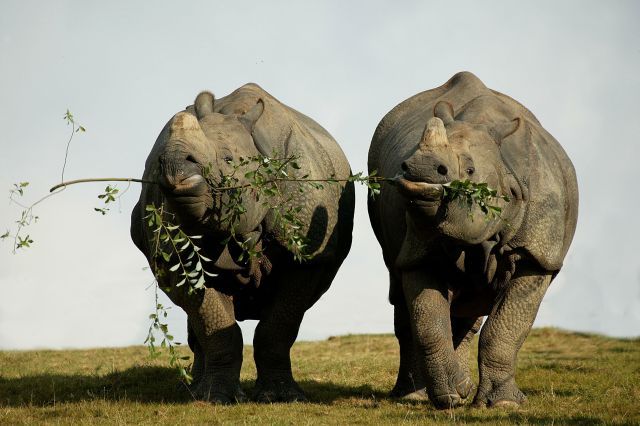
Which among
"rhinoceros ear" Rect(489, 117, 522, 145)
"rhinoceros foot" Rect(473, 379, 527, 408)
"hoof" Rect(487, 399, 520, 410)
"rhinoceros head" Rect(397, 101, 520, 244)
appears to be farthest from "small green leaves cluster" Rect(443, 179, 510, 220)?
"hoof" Rect(487, 399, 520, 410)

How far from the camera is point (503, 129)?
39.4 ft

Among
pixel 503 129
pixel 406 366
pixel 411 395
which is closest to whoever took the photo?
pixel 503 129

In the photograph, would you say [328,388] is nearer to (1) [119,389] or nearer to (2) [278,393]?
(2) [278,393]

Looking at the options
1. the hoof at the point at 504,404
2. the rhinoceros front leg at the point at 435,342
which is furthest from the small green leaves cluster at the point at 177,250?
the hoof at the point at 504,404

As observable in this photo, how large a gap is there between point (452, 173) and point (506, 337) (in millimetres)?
1999

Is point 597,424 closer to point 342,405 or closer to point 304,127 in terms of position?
point 342,405

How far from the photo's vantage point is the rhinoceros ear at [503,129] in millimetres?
11898

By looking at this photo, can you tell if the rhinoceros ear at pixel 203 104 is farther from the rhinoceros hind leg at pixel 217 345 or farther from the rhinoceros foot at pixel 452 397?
the rhinoceros foot at pixel 452 397

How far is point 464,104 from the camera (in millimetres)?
13094

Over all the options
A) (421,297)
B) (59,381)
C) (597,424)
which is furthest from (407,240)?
(59,381)

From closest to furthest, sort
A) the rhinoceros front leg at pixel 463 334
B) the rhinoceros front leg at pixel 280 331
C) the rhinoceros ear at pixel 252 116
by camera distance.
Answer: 1. the rhinoceros ear at pixel 252 116
2. the rhinoceros front leg at pixel 280 331
3. the rhinoceros front leg at pixel 463 334

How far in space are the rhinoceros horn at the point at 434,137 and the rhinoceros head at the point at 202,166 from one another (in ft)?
6.13

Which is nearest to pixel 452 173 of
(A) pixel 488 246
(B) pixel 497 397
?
(A) pixel 488 246

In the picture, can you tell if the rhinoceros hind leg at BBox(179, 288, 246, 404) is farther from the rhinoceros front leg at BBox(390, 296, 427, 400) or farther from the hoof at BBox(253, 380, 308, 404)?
the rhinoceros front leg at BBox(390, 296, 427, 400)
